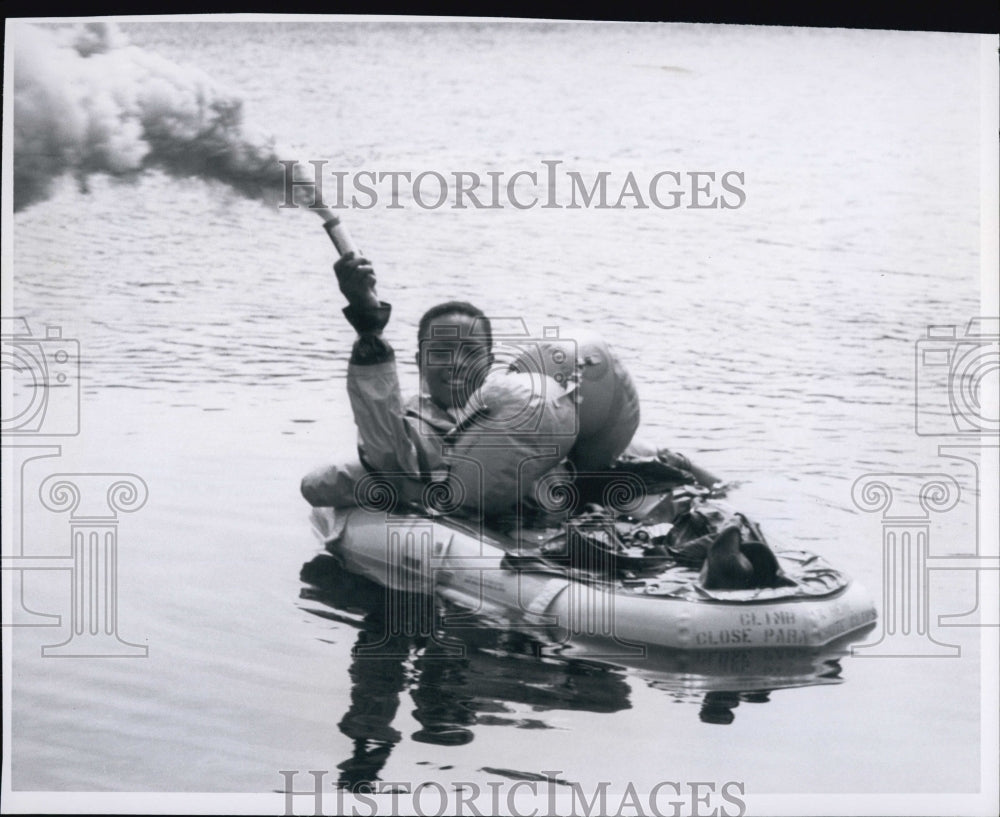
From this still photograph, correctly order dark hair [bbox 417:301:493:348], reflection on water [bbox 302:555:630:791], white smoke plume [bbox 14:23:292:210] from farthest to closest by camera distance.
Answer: dark hair [bbox 417:301:493:348]
white smoke plume [bbox 14:23:292:210]
reflection on water [bbox 302:555:630:791]

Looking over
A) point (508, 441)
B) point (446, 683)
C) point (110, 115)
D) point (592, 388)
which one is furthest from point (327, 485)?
point (110, 115)

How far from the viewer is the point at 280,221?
3314 millimetres

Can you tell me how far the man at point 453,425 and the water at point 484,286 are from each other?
7cm

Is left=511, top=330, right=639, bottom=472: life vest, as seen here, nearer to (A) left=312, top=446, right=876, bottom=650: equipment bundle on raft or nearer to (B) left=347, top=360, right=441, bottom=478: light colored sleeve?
(A) left=312, top=446, right=876, bottom=650: equipment bundle on raft

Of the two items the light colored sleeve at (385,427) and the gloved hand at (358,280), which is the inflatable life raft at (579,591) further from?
the gloved hand at (358,280)

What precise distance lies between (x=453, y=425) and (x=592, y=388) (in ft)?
1.22

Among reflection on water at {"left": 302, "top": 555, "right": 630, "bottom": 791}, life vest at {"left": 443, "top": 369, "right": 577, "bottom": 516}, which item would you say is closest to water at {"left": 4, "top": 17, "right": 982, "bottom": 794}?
reflection on water at {"left": 302, "top": 555, "right": 630, "bottom": 791}

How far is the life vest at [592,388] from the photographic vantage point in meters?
3.35

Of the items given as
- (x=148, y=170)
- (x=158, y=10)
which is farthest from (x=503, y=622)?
(x=158, y=10)

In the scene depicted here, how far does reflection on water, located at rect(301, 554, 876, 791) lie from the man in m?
0.37

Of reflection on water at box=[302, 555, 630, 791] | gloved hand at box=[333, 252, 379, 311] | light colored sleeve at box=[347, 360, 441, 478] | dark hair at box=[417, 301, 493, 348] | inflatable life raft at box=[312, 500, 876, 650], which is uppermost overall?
gloved hand at box=[333, 252, 379, 311]

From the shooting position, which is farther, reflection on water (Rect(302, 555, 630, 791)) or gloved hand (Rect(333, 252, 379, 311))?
gloved hand (Rect(333, 252, 379, 311))

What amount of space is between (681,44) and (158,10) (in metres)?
1.28

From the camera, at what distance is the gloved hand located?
3256mm
